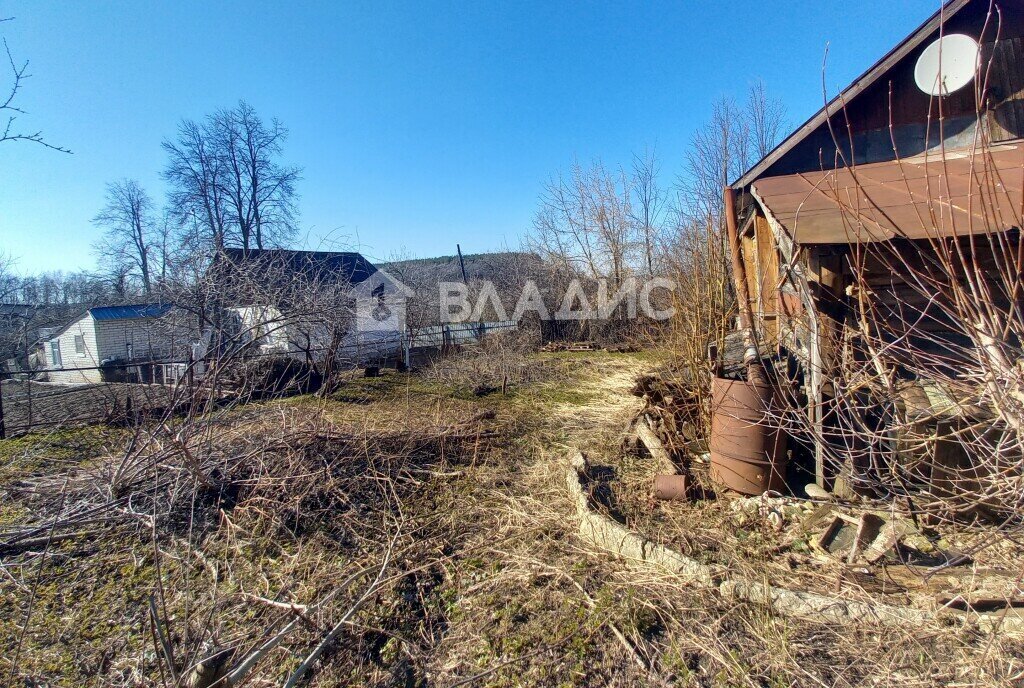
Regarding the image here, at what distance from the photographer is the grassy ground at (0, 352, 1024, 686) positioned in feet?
8.10

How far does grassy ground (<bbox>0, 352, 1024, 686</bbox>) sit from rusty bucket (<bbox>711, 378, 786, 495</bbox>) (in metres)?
0.78

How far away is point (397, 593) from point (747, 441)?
2973 mm

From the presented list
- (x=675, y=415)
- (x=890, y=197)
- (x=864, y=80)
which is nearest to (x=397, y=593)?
(x=675, y=415)

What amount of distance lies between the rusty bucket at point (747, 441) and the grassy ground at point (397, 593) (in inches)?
30.9

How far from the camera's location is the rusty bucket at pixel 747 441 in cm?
392

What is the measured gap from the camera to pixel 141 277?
1073 centimetres

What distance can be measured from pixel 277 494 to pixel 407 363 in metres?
7.50

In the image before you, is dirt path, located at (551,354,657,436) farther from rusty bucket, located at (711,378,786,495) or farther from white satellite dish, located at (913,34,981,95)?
white satellite dish, located at (913,34,981,95)

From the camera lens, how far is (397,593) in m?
3.24

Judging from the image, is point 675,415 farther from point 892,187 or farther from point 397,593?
point 397,593

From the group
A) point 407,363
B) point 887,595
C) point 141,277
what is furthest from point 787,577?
point 141,277

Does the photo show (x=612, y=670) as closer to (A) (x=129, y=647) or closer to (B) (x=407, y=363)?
(A) (x=129, y=647)

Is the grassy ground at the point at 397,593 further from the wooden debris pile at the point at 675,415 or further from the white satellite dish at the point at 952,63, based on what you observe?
the white satellite dish at the point at 952,63

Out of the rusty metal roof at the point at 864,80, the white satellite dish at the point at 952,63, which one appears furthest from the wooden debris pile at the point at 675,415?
the rusty metal roof at the point at 864,80
